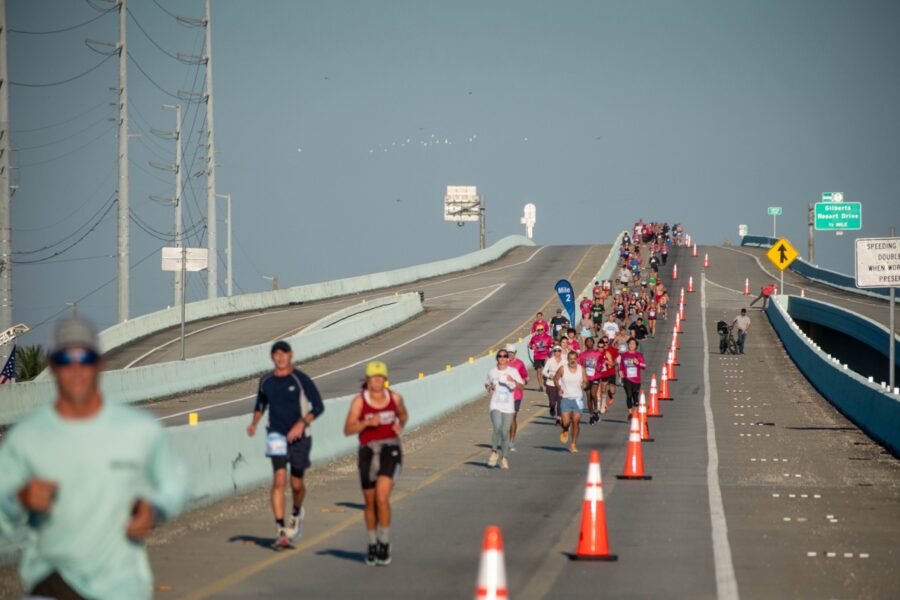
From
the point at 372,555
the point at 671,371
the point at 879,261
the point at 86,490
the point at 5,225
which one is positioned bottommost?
the point at 671,371

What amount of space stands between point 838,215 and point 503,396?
72.4 metres

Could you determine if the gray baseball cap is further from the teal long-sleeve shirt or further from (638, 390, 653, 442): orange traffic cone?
(638, 390, 653, 442): orange traffic cone

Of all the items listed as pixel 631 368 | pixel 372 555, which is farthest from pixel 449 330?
pixel 372 555

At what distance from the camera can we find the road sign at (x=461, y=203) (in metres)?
157

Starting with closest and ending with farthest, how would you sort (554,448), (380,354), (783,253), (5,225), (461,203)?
(554,448), (5,225), (380,354), (783,253), (461,203)

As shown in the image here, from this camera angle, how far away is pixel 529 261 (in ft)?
328

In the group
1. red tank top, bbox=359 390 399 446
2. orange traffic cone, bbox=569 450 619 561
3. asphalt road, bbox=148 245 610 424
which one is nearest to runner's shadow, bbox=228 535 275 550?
red tank top, bbox=359 390 399 446

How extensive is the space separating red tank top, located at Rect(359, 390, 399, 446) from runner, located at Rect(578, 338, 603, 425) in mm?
16928

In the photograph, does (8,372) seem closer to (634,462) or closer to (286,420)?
(634,462)

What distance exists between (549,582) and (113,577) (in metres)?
6.60

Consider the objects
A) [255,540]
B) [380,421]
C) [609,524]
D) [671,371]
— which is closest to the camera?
[380,421]

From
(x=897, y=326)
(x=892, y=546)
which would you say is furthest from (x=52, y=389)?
(x=897, y=326)

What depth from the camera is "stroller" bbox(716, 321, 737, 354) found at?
5200 centimetres

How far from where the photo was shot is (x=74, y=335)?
18.5 feet
